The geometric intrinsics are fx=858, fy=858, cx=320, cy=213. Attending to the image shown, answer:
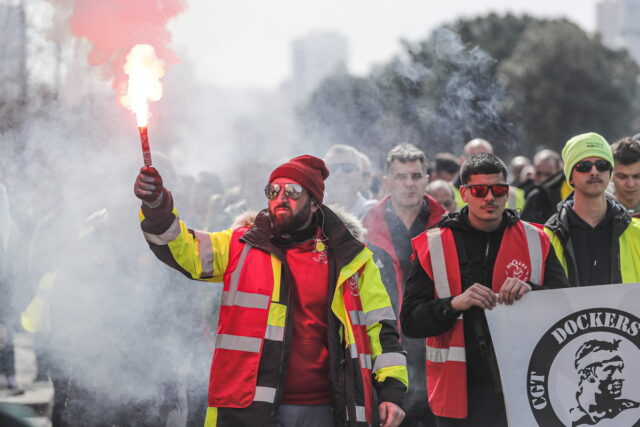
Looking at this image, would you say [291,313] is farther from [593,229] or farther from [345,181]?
[345,181]

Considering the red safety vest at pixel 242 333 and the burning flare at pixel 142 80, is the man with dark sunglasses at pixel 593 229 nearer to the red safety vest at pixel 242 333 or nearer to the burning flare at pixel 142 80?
the red safety vest at pixel 242 333

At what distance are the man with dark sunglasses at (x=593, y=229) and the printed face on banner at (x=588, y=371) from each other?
1.41 ft

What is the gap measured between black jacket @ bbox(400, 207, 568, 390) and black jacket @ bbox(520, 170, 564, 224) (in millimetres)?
3322

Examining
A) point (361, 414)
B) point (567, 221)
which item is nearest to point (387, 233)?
point (567, 221)

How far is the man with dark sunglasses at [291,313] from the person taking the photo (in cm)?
366

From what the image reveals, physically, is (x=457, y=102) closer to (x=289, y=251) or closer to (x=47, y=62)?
(x=47, y=62)

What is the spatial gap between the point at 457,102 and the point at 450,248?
3.85 meters

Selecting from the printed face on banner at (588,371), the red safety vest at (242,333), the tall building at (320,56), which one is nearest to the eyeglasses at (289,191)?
the red safety vest at (242,333)

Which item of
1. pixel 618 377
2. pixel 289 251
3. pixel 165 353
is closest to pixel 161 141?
pixel 165 353

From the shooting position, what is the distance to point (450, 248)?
13.8ft

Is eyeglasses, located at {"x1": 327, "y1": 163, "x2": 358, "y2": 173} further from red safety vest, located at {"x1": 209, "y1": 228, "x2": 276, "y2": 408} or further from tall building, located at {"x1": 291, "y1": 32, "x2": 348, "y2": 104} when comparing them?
tall building, located at {"x1": 291, "y1": 32, "x2": 348, "y2": 104}

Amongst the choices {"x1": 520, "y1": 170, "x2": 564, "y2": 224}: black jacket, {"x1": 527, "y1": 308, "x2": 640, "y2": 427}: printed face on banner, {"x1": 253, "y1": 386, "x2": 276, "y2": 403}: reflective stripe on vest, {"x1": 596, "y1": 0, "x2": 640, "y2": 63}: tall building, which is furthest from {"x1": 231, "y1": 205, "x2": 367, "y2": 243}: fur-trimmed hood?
{"x1": 596, "y1": 0, "x2": 640, "y2": 63}: tall building

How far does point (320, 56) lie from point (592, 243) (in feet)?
22.6

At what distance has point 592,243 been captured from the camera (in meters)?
4.51
